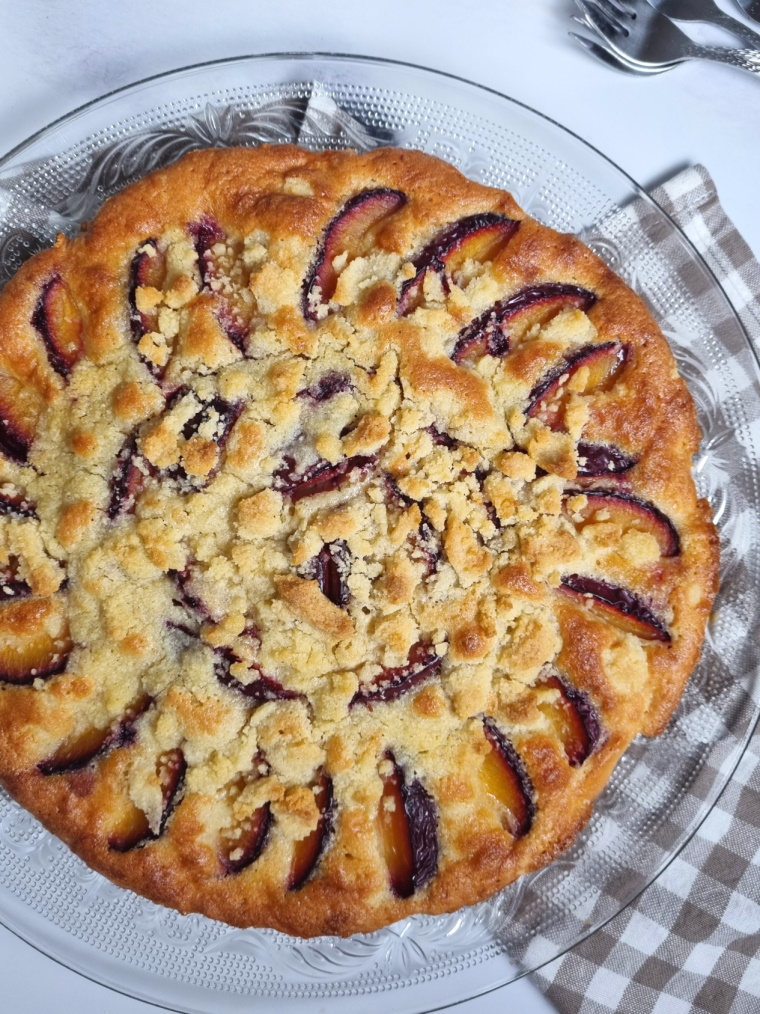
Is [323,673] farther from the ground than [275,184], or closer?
closer

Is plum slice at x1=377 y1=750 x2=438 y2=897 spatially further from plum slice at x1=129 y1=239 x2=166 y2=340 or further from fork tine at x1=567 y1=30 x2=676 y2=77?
fork tine at x1=567 y1=30 x2=676 y2=77

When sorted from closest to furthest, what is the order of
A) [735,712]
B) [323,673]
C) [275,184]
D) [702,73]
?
[323,673]
[275,184]
[735,712]
[702,73]

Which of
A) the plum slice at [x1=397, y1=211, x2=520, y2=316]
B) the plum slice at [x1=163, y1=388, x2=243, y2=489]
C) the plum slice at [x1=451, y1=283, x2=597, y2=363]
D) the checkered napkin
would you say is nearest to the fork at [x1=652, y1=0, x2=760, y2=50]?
the checkered napkin

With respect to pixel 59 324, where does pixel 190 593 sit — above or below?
below

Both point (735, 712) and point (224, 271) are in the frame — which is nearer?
point (224, 271)

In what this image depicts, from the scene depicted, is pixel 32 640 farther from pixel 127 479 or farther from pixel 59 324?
pixel 59 324

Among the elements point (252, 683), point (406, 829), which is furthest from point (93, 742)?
point (406, 829)

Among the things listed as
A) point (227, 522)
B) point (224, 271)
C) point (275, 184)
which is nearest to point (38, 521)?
point (227, 522)

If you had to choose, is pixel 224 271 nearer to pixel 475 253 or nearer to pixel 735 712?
pixel 475 253
